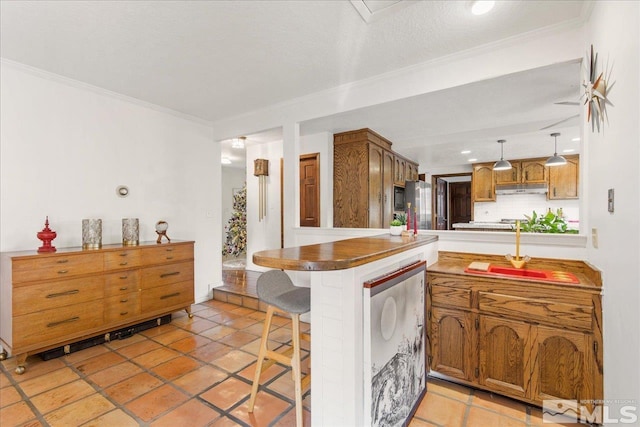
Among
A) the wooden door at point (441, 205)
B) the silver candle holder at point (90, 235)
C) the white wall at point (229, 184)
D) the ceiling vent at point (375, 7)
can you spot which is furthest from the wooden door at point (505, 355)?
the white wall at point (229, 184)

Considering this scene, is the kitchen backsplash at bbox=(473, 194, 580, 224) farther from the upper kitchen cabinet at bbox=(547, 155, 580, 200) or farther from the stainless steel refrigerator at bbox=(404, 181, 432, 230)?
the stainless steel refrigerator at bbox=(404, 181, 432, 230)

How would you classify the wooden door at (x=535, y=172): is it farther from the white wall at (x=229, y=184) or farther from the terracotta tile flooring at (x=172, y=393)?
the white wall at (x=229, y=184)

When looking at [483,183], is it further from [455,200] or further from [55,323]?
[55,323]

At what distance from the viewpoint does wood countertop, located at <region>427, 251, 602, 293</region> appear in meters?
1.73

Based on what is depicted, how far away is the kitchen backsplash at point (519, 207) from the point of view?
603 centimetres

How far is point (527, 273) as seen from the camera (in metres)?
2.04

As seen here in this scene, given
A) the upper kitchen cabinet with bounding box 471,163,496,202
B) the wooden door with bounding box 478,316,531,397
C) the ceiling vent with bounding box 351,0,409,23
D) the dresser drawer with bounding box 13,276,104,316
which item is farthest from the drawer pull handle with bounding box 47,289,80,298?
the upper kitchen cabinet with bounding box 471,163,496,202

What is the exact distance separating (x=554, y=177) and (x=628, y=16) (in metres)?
5.82

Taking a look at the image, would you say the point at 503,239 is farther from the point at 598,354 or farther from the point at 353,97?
the point at 353,97

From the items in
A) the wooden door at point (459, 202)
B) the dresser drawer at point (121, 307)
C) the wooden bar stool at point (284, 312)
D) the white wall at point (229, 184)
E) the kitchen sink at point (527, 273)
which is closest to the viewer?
the wooden bar stool at point (284, 312)

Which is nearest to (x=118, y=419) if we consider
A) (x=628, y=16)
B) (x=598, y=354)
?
(x=598, y=354)

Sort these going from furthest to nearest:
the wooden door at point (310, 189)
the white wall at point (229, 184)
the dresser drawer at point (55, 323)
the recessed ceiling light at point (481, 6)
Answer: the white wall at point (229, 184) < the wooden door at point (310, 189) < the dresser drawer at point (55, 323) < the recessed ceiling light at point (481, 6)

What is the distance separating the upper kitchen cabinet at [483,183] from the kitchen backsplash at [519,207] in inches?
10.8

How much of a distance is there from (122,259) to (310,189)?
2.52m
